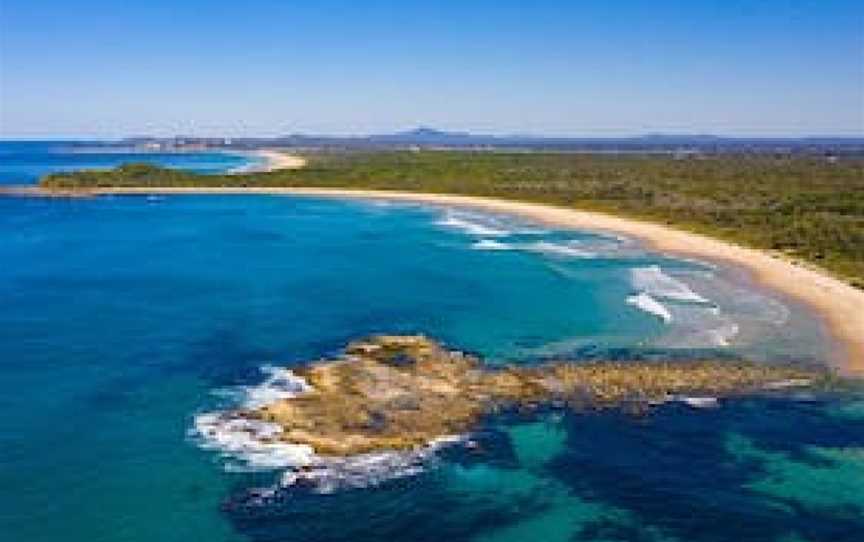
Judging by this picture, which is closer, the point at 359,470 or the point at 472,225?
the point at 359,470

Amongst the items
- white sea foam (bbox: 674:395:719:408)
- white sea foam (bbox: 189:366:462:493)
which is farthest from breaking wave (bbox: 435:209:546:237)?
white sea foam (bbox: 189:366:462:493)

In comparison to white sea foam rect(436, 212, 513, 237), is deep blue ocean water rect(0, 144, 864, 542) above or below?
above

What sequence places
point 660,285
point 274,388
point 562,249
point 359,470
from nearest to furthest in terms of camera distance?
1. point 359,470
2. point 274,388
3. point 660,285
4. point 562,249

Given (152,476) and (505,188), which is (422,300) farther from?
(505,188)

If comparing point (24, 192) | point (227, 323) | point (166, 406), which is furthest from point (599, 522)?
point (24, 192)

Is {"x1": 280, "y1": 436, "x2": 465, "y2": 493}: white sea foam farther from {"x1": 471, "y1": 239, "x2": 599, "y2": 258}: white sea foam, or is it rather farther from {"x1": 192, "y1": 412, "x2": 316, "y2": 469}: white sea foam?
{"x1": 471, "y1": 239, "x2": 599, "y2": 258}: white sea foam

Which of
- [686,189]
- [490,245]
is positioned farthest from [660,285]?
[686,189]

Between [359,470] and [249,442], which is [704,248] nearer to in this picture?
[249,442]
